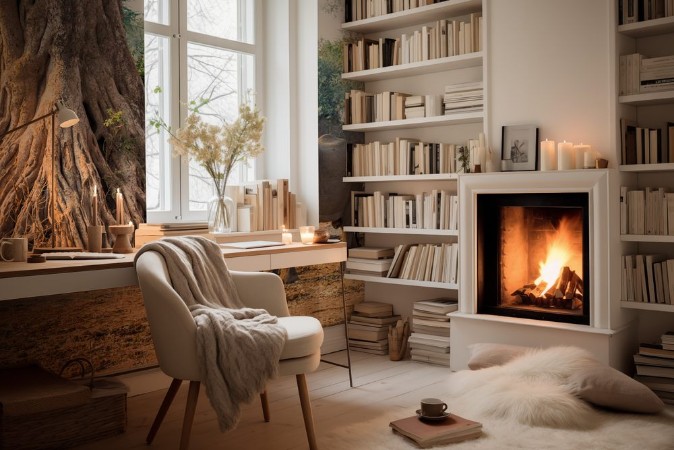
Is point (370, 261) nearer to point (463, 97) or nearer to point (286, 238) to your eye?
point (286, 238)

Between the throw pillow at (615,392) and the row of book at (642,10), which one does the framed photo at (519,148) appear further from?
the throw pillow at (615,392)

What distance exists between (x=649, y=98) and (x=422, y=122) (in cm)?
143

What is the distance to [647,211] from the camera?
12.5 ft

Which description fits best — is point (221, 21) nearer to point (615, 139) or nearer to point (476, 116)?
point (476, 116)

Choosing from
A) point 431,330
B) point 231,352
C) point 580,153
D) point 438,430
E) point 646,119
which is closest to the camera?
point 231,352

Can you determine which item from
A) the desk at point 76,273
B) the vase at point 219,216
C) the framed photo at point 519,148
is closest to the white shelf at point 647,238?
the framed photo at point 519,148

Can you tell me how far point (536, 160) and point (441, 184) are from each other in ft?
2.85

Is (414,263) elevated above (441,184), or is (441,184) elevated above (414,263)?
(441,184)

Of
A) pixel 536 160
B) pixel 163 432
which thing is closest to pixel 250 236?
pixel 163 432

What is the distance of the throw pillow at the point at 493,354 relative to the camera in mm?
3892

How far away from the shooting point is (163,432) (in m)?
3.31

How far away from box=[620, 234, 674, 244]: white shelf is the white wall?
42cm

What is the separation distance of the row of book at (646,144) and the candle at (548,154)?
0.35 metres

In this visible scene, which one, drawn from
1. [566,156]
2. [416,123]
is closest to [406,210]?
[416,123]
